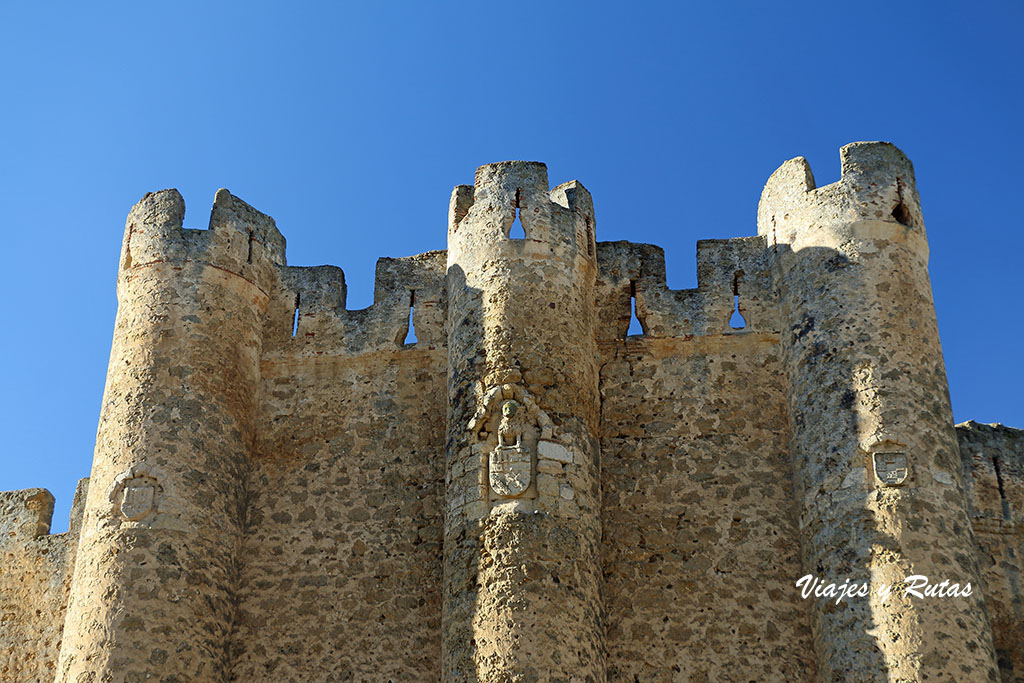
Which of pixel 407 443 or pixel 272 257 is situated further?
pixel 272 257

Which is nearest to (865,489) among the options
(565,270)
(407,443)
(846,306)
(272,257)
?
(846,306)

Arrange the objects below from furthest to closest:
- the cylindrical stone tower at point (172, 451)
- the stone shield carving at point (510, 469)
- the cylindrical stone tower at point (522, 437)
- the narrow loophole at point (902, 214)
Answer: the narrow loophole at point (902, 214)
the cylindrical stone tower at point (172, 451)
the stone shield carving at point (510, 469)
the cylindrical stone tower at point (522, 437)

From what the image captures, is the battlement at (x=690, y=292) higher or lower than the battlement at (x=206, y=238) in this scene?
lower

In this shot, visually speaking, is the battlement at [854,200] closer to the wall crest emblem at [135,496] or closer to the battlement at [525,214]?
the battlement at [525,214]

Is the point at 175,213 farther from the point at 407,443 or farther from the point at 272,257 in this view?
the point at 407,443

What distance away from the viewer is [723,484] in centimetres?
1274

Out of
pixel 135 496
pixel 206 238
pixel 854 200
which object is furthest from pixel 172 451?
pixel 854 200

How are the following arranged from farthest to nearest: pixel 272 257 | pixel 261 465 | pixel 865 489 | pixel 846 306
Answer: pixel 272 257, pixel 261 465, pixel 846 306, pixel 865 489

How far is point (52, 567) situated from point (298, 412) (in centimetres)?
323

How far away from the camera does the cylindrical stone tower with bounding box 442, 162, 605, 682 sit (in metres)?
11.3

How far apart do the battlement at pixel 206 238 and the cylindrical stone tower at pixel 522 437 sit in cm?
200

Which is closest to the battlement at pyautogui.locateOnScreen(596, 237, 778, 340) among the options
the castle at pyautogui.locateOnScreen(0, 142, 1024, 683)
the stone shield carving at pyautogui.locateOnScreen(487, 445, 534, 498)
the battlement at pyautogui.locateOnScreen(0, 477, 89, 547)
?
the castle at pyautogui.locateOnScreen(0, 142, 1024, 683)

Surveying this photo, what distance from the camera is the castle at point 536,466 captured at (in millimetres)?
11625

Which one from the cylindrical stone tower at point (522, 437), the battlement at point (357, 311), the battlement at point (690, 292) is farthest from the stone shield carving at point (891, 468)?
the battlement at point (357, 311)
